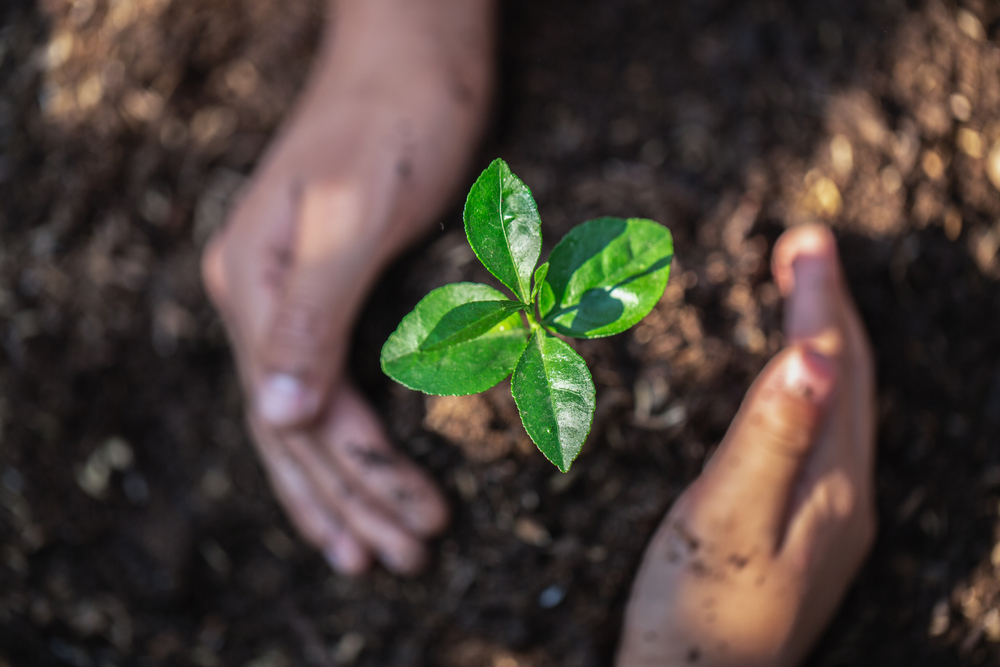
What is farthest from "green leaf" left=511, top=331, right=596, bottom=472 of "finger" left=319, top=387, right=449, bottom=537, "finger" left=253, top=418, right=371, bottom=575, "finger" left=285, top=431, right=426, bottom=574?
"finger" left=253, top=418, right=371, bottom=575

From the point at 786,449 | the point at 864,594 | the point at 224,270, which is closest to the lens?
the point at 786,449

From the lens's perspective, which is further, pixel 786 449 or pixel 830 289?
pixel 830 289

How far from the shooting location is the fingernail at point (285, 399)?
4.46 ft

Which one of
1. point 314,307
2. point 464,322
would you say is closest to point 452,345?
point 464,322

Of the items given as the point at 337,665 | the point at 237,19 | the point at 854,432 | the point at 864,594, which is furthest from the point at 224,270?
the point at 864,594

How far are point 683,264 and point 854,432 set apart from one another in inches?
19.0

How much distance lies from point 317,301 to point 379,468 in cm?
37

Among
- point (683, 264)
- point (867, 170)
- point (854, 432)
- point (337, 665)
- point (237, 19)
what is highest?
point (237, 19)

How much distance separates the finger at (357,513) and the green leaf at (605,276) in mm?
815

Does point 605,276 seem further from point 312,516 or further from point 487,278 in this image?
point 312,516

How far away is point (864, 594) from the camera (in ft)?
4.52

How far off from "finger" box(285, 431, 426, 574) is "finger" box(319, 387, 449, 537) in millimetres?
31

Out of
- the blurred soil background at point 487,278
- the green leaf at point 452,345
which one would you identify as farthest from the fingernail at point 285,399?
the green leaf at point 452,345

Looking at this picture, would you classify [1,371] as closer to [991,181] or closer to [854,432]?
[854,432]
